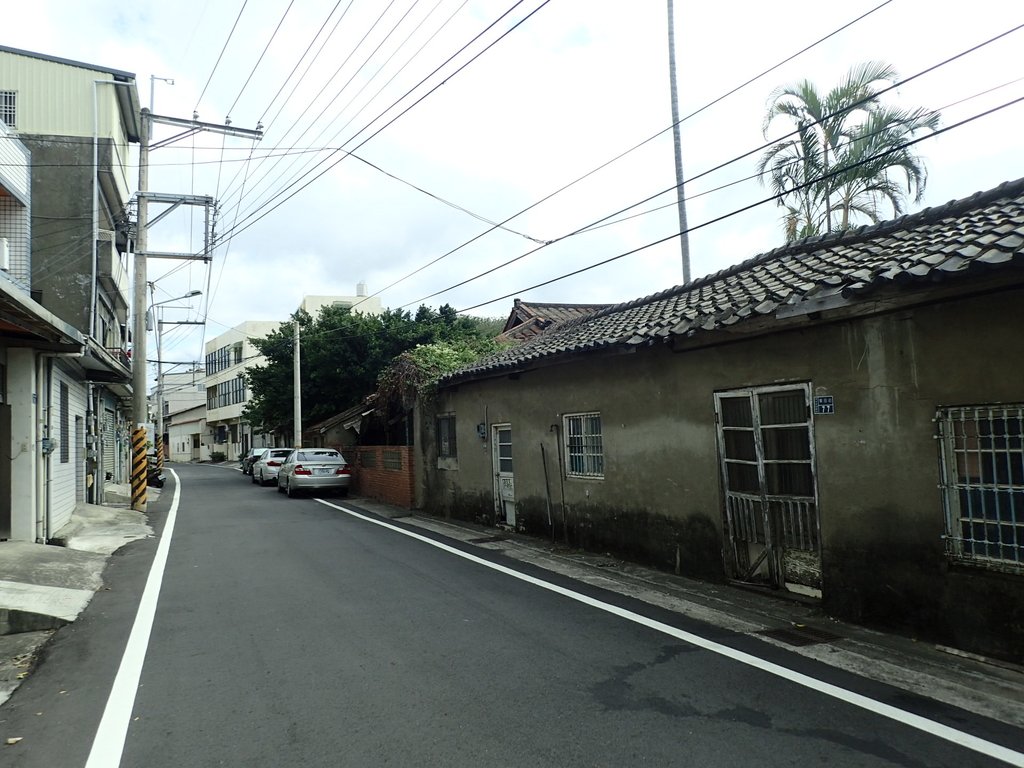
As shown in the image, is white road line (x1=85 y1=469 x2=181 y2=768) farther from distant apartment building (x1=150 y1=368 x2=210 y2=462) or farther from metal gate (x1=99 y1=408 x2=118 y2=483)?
distant apartment building (x1=150 y1=368 x2=210 y2=462)

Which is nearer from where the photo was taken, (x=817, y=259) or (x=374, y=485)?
(x=817, y=259)

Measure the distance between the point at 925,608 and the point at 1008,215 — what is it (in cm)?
347

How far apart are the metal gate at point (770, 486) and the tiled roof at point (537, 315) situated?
A: 14.1 meters

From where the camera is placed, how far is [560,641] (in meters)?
5.71

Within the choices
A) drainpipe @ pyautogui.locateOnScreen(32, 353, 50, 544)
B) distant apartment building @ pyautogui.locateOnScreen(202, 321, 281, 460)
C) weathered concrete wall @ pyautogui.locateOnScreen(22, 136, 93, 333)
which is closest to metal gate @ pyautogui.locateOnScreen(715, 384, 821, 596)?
drainpipe @ pyautogui.locateOnScreen(32, 353, 50, 544)

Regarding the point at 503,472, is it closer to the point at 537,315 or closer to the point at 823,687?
the point at 823,687

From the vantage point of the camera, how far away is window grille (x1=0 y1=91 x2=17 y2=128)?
20.0 meters

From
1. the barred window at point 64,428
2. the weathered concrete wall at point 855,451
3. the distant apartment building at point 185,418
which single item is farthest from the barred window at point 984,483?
the distant apartment building at point 185,418

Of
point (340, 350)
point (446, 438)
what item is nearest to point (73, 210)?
point (340, 350)

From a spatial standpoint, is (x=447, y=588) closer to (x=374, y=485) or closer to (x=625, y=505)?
(x=625, y=505)

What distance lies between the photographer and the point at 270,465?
26953mm

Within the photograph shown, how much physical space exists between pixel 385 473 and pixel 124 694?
578 inches

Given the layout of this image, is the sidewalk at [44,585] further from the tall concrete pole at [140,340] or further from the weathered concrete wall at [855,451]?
the weathered concrete wall at [855,451]

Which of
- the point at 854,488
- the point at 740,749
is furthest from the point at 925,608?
the point at 740,749
